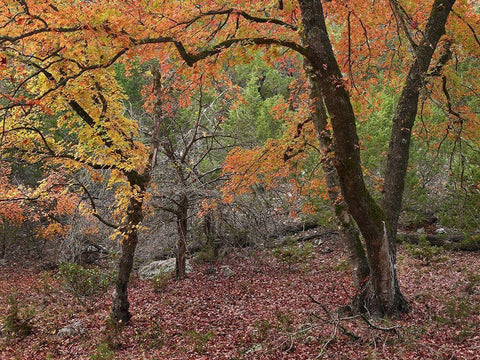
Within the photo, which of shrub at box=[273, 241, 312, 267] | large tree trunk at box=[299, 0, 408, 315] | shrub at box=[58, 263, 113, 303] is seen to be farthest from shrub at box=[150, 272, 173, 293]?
large tree trunk at box=[299, 0, 408, 315]

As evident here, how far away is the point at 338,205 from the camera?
25.8 feet

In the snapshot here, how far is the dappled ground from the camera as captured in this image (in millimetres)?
6105

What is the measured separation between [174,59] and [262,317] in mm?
5424

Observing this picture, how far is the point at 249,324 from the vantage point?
836 cm

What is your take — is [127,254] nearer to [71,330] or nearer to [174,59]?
[71,330]

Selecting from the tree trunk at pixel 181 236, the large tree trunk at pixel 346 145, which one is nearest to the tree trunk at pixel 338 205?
the large tree trunk at pixel 346 145

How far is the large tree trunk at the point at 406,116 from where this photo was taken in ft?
20.1

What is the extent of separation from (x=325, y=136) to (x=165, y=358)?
479 centimetres

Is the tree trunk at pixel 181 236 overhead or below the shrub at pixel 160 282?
overhead

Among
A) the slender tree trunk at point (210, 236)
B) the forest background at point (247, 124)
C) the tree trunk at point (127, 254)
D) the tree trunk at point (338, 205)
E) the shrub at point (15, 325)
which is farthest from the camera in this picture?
the slender tree trunk at point (210, 236)

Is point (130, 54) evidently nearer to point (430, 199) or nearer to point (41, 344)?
point (41, 344)

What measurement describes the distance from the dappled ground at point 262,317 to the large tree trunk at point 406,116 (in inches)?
62.7

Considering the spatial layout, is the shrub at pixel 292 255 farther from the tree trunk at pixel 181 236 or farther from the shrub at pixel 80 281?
the shrub at pixel 80 281

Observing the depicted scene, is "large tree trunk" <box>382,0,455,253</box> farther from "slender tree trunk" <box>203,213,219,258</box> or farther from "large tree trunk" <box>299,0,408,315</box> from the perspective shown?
"slender tree trunk" <box>203,213,219,258</box>
